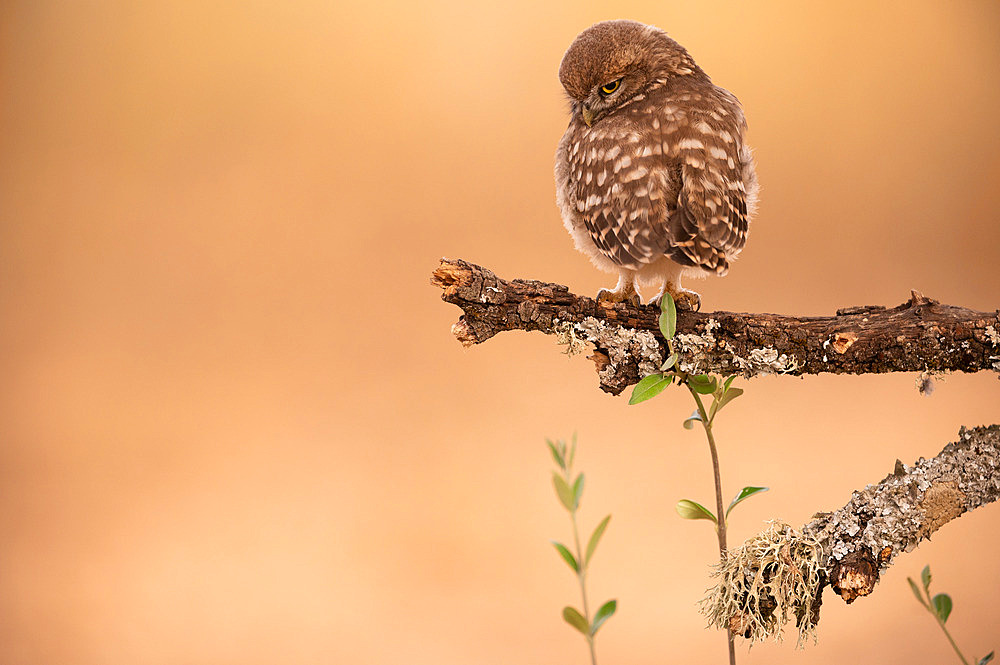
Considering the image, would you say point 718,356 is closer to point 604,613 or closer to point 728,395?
point 728,395

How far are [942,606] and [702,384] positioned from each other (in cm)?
29

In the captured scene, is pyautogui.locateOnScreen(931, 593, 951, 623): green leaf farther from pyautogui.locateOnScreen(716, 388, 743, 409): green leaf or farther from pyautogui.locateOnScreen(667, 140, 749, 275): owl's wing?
pyautogui.locateOnScreen(667, 140, 749, 275): owl's wing

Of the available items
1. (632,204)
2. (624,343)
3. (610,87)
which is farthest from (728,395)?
(610,87)

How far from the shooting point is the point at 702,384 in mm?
732

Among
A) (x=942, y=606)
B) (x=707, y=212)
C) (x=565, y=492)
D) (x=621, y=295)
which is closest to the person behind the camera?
(x=565, y=492)

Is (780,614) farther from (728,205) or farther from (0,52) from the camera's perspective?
(0,52)

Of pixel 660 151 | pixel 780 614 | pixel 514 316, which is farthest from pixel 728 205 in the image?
pixel 780 614

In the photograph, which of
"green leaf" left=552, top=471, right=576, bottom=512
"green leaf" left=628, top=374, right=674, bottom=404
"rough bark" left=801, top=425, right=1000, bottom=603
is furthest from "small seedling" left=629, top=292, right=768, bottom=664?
"green leaf" left=552, top=471, right=576, bottom=512

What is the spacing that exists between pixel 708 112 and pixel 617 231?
20 centimetres

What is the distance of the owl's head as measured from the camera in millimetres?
839

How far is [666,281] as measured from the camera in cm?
92

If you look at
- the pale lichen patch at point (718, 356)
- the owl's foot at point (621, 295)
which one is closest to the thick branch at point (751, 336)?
the pale lichen patch at point (718, 356)

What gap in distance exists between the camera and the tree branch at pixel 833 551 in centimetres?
68

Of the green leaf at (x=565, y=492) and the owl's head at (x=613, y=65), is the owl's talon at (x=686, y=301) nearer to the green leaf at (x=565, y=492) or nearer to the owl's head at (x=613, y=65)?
the owl's head at (x=613, y=65)
